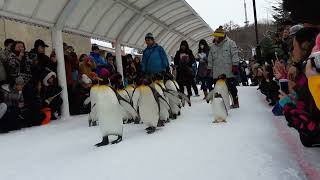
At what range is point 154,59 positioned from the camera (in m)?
8.73

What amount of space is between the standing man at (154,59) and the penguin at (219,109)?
2.00m

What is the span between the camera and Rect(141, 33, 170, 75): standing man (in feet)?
28.3

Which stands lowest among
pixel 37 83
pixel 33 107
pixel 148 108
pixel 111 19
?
pixel 148 108

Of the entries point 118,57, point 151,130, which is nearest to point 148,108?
point 151,130

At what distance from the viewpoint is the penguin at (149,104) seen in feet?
21.3

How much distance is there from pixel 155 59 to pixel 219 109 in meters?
2.29

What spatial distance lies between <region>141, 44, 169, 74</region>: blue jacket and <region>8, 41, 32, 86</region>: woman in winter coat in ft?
8.15

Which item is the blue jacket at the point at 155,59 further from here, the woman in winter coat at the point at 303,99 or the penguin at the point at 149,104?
the woman in winter coat at the point at 303,99

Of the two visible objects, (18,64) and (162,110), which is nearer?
(162,110)

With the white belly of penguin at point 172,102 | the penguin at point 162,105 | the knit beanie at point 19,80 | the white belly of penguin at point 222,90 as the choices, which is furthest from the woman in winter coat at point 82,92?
the white belly of penguin at point 222,90

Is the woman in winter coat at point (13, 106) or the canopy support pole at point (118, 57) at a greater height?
the canopy support pole at point (118, 57)

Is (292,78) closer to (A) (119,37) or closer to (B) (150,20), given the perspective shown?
(A) (119,37)

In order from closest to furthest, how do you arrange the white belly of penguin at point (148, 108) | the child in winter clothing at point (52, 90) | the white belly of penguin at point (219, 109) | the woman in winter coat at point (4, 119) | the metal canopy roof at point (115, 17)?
the white belly of penguin at point (148, 108) → the white belly of penguin at point (219, 109) → the woman in winter coat at point (4, 119) → the metal canopy roof at point (115, 17) → the child in winter clothing at point (52, 90)

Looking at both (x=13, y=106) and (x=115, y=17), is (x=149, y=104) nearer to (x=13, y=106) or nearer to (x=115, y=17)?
(x=13, y=106)
